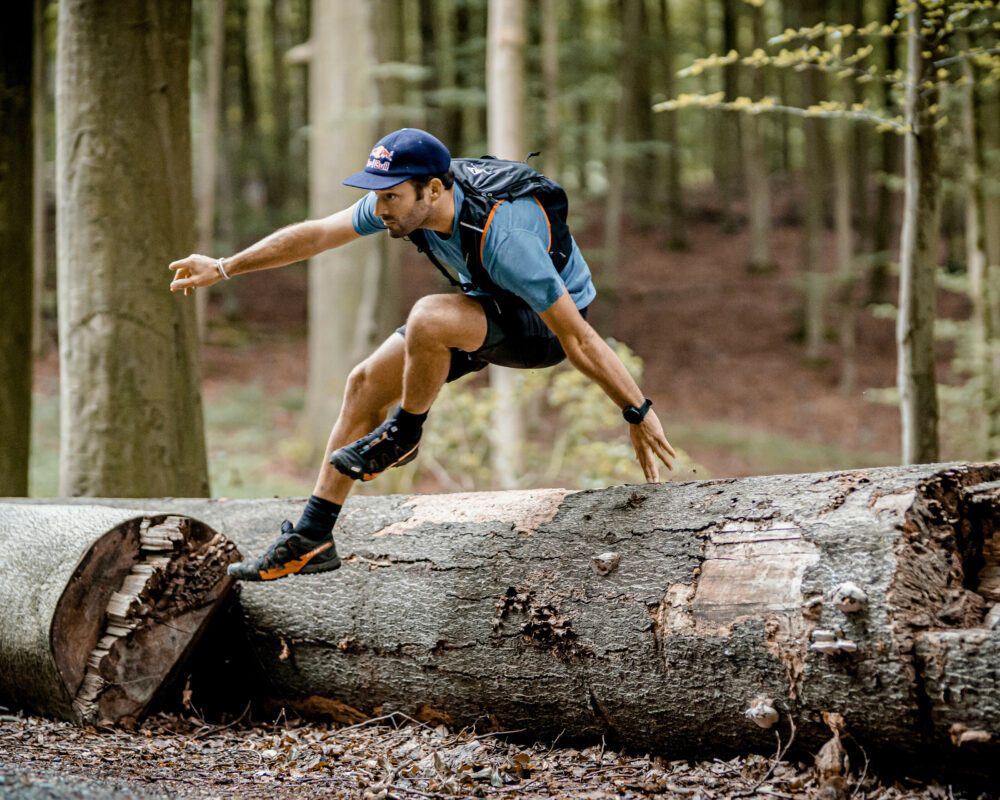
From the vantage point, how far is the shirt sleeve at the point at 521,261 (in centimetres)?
323

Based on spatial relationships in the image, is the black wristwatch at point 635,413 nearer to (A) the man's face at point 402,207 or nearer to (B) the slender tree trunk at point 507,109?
(A) the man's face at point 402,207

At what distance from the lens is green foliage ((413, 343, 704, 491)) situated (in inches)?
313

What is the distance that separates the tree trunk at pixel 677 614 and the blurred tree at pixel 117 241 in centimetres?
194

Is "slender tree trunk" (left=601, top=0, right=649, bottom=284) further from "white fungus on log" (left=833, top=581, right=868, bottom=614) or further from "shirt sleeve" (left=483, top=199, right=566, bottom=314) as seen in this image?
"white fungus on log" (left=833, top=581, right=868, bottom=614)

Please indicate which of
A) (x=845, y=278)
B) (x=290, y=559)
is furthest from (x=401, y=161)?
(x=845, y=278)

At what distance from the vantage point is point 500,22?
30.2 feet

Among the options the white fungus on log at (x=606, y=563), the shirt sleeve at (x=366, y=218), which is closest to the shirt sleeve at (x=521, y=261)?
the shirt sleeve at (x=366, y=218)

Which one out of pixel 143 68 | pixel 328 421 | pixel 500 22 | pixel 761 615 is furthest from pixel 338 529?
pixel 328 421

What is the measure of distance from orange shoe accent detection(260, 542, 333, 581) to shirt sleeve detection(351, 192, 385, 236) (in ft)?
4.63

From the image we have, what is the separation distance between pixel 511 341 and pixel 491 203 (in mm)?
612

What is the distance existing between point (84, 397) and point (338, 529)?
233 cm

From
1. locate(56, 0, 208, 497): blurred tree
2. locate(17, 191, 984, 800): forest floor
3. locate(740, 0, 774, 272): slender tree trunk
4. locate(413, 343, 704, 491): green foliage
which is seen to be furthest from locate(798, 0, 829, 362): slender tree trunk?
locate(56, 0, 208, 497): blurred tree

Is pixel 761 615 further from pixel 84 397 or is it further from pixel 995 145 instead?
pixel 995 145

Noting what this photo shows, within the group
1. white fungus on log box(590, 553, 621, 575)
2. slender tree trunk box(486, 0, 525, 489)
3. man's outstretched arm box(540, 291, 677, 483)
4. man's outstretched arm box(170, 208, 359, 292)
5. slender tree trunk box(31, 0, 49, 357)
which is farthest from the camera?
slender tree trunk box(486, 0, 525, 489)
